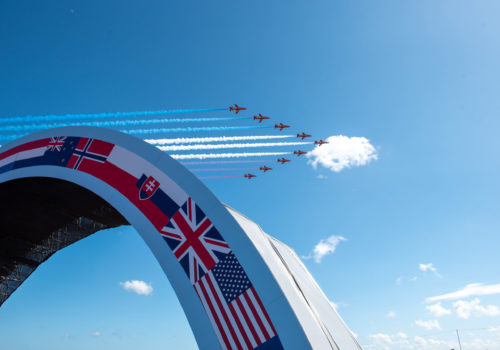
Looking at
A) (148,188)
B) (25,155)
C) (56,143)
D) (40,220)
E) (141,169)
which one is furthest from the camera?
(40,220)

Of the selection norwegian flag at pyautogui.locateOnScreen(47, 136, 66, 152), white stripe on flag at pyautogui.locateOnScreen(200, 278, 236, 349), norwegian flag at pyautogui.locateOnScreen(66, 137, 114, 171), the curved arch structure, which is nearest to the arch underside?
the curved arch structure

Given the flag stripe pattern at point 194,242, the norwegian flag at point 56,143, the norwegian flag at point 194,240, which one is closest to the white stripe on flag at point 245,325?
the flag stripe pattern at point 194,242

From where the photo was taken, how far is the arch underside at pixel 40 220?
19125 mm

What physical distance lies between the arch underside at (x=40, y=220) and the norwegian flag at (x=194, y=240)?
9.32 metres

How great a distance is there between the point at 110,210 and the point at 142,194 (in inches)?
380

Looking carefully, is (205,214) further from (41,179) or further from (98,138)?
(41,179)

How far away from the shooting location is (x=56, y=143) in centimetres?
1664

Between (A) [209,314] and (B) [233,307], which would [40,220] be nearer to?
(A) [209,314]

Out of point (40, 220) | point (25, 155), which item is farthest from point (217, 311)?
point (40, 220)

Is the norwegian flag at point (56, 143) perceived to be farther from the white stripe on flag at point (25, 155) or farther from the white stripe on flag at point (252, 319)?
the white stripe on flag at point (252, 319)

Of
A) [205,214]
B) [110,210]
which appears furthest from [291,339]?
[110,210]

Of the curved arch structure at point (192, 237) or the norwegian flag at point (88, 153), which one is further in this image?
the norwegian flag at point (88, 153)

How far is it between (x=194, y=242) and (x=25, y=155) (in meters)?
12.9

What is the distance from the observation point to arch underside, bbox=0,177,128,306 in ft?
→ 62.7
